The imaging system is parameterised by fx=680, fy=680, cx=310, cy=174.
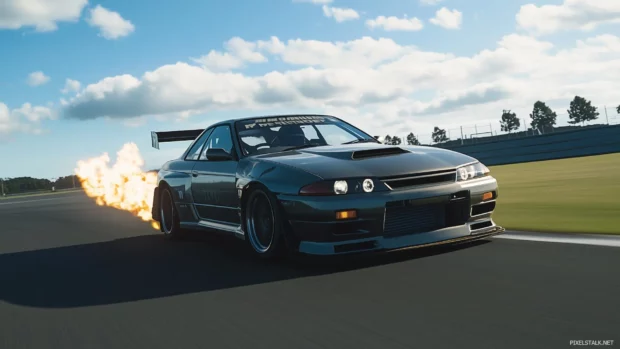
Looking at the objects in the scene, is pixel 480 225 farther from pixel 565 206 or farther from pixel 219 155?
pixel 565 206

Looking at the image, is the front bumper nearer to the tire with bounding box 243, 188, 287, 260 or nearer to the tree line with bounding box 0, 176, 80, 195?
the tire with bounding box 243, 188, 287, 260

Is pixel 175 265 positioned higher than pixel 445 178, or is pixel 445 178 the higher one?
pixel 445 178

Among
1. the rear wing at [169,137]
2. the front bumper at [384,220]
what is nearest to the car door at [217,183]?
the front bumper at [384,220]

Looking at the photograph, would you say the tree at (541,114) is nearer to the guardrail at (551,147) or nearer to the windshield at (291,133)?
the guardrail at (551,147)

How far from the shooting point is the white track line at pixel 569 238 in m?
5.75

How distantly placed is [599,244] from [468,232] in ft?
3.64

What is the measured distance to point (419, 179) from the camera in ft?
17.8

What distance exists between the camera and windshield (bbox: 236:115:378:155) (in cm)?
684

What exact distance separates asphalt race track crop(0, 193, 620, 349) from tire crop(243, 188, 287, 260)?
152mm

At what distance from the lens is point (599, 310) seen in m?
3.58

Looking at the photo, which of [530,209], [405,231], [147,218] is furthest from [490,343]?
[147,218]

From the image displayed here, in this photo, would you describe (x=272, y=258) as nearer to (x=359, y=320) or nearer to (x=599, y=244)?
(x=359, y=320)

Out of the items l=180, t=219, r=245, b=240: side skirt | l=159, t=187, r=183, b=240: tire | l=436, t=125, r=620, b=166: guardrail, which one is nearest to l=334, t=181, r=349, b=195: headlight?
l=180, t=219, r=245, b=240: side skirt

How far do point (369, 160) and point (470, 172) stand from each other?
0.87m
